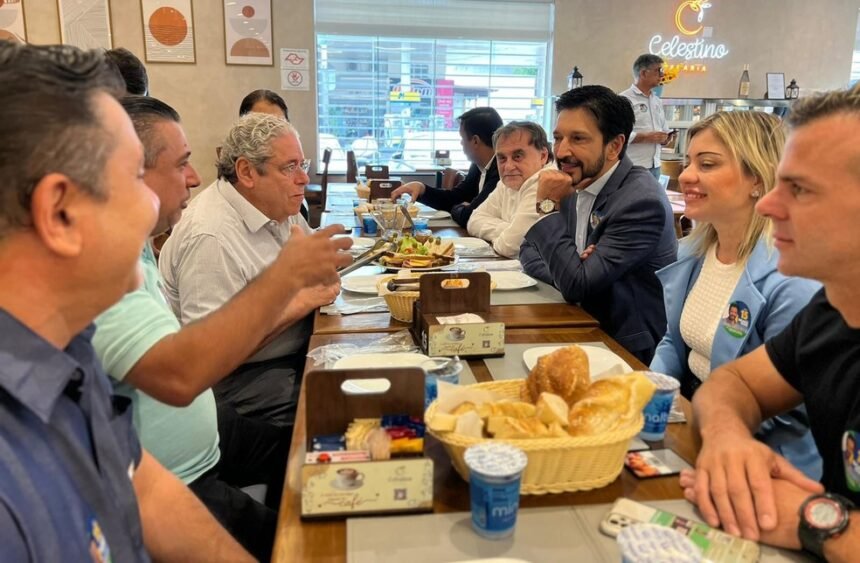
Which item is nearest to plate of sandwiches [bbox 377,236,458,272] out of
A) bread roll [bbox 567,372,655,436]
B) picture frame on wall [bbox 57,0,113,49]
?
bread roll [bbox 567,372,655,436]

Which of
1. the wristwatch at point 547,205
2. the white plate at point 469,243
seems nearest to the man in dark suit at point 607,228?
the wristwatch at point 547,205

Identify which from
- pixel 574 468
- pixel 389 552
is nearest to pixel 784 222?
pixel 574 468

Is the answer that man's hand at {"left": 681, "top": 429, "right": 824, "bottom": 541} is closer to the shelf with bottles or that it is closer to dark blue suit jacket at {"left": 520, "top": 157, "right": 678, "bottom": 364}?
dark blue suit jacket at {"left": 520, "top": 157, "right": 678, "bottom": 364}

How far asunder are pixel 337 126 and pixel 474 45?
170 centimetres

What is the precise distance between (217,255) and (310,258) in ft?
2.54

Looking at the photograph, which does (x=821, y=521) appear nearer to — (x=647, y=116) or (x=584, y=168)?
(x=584, y=168)

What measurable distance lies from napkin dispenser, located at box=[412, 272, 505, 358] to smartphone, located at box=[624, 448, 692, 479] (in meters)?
0.51

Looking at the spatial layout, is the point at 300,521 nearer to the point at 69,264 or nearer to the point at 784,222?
the point at 69,264

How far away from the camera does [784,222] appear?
1081 mm

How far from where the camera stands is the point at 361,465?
92 cm

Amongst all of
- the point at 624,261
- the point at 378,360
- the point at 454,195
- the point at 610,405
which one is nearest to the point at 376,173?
the point at 454,195

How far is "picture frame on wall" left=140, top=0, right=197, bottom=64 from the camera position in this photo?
19.4ft

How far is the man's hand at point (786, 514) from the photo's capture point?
873mm

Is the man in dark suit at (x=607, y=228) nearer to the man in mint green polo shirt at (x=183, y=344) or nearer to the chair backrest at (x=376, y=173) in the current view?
the man in mint green polo shirt at (x=183, y=344)
